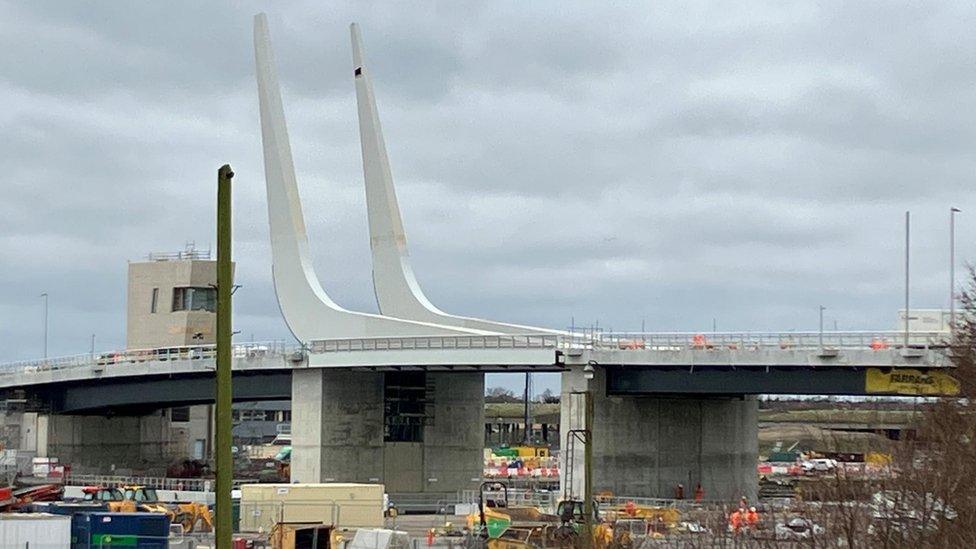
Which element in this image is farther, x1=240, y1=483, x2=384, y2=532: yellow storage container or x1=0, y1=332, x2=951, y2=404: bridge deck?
x1=0, y1=332, x2=951, y2=404: bridge deck

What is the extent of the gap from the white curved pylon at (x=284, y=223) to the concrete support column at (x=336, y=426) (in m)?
3.86

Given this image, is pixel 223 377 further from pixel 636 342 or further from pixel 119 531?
pixel 636 342

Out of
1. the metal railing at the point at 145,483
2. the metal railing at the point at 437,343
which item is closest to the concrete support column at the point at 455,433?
the metal railing at the point at 437,343

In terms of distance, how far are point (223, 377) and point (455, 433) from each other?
270ft

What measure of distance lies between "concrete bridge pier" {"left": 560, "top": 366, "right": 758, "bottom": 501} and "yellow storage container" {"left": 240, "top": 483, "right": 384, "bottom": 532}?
13923 millimetres

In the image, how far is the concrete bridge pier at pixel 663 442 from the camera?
84.8 meters

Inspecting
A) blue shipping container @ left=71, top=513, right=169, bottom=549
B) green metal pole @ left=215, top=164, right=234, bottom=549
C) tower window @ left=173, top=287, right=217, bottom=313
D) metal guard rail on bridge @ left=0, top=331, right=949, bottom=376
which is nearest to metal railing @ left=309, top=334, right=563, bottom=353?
metal guard rail on bridge @ left=0, top=331, right=949, bottom=376

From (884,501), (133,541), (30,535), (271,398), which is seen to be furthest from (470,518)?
(271,398)

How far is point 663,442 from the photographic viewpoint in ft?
292

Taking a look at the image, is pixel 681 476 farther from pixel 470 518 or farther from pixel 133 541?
pixel 133 541

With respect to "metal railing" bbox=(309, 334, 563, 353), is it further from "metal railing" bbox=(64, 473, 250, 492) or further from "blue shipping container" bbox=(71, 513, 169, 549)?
"blue shipping container" bbox=(71, 513, 169, 549)

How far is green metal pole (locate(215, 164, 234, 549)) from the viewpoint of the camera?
62.6 feet

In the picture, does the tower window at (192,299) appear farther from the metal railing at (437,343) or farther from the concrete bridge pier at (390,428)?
the metal railing at (437,343)

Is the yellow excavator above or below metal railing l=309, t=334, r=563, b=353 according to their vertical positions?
below
